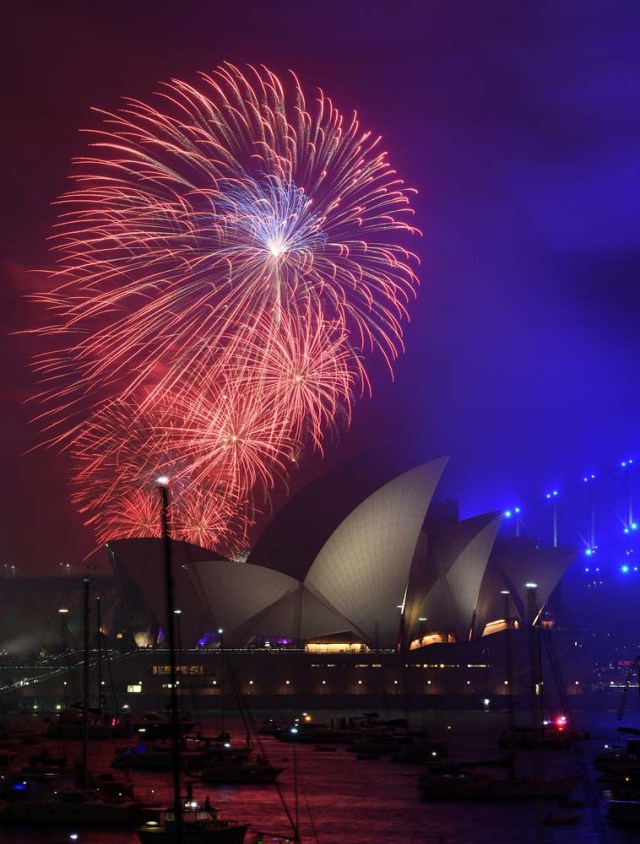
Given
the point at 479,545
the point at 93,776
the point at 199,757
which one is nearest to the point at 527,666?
the point at 479,545

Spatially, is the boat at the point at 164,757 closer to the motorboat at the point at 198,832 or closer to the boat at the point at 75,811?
the boat at the point at 75,811

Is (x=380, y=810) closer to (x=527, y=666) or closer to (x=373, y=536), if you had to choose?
(x=373, y=536)

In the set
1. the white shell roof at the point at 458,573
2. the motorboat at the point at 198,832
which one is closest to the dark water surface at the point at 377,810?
the motorboat at the point at 198,832

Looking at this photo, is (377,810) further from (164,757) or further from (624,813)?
(164,757)

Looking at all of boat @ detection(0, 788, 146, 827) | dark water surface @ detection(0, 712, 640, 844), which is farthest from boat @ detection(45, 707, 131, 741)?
boat @ detection(0, 788, 146, 827)

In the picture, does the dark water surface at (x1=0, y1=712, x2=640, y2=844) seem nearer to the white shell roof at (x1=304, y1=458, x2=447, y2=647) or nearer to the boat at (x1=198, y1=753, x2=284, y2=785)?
the boat at (x1=198, y1=753, x2=284, y2=785)

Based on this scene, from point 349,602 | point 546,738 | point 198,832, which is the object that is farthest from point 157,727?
point 198,832
